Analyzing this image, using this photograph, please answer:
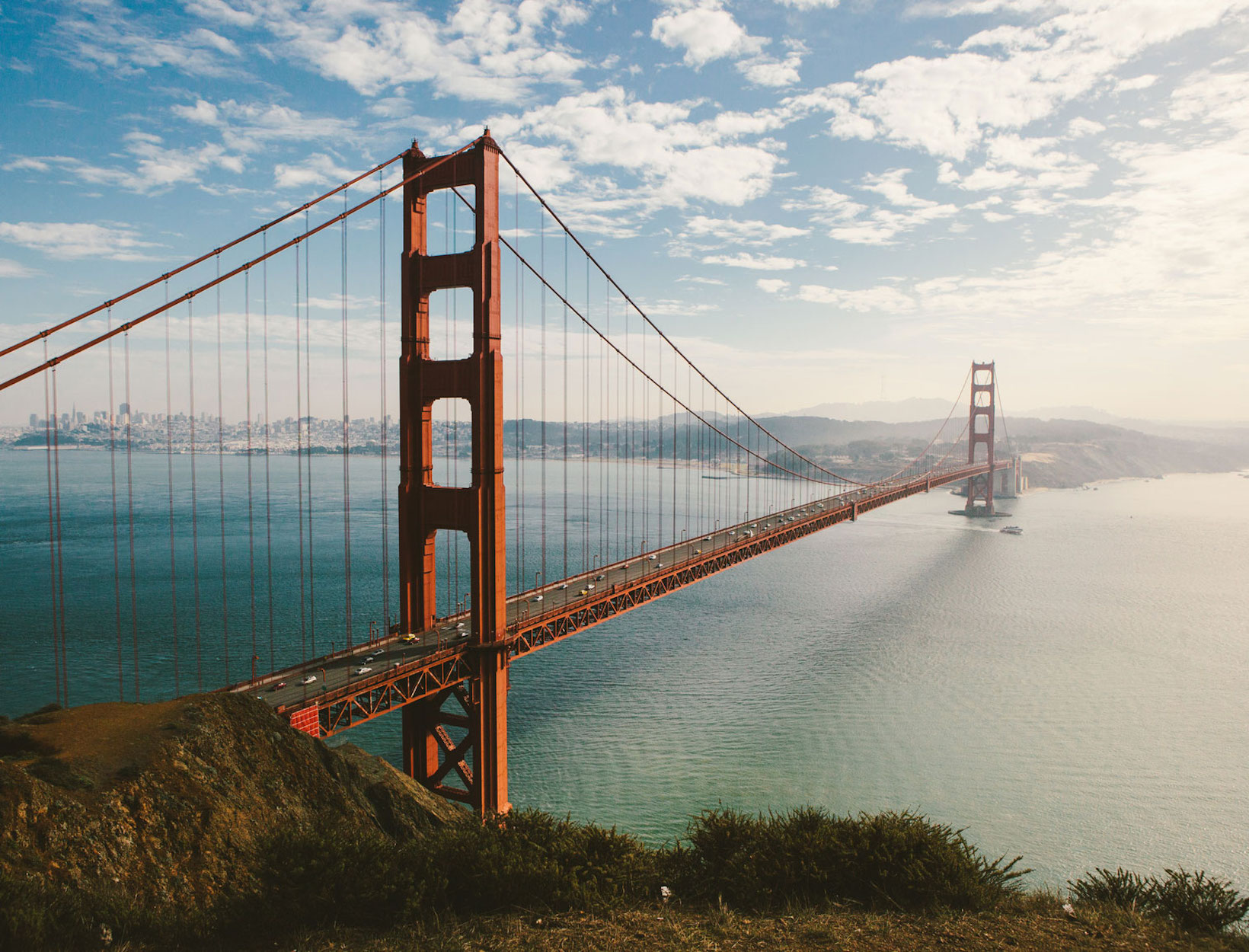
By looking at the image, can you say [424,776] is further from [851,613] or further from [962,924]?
[851,613]

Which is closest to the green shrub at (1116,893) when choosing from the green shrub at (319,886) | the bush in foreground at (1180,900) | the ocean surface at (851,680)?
the bush in foreground at (1180,900)

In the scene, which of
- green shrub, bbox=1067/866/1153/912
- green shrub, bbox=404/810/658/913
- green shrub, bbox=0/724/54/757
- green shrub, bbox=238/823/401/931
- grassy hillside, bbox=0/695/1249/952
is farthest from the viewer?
green shrub, bbox=1067/866/1153/912

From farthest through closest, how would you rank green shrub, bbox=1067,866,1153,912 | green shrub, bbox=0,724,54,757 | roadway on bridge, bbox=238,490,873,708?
roadway on bridge, bbox=238,490,873,708 → green shrub, bbox=1067,866,1153,912 → green shrub, bbox=0,724,54,757

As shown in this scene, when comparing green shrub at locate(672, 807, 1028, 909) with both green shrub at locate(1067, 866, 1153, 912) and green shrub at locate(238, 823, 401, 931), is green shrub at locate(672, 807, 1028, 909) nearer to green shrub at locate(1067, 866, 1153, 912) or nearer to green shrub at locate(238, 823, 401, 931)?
green shrub at locate(1067, 866, 1153, 912)

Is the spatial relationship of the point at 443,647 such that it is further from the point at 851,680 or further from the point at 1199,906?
the point at 851,680

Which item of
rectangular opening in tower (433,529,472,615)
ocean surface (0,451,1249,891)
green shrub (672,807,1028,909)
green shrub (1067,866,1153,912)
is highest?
green shrub (672,807,1028,909)

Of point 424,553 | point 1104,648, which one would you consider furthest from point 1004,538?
point 424,553

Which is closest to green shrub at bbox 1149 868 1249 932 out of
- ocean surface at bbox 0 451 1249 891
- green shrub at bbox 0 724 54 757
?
ocean surface at bbox 0 451 1249 891
